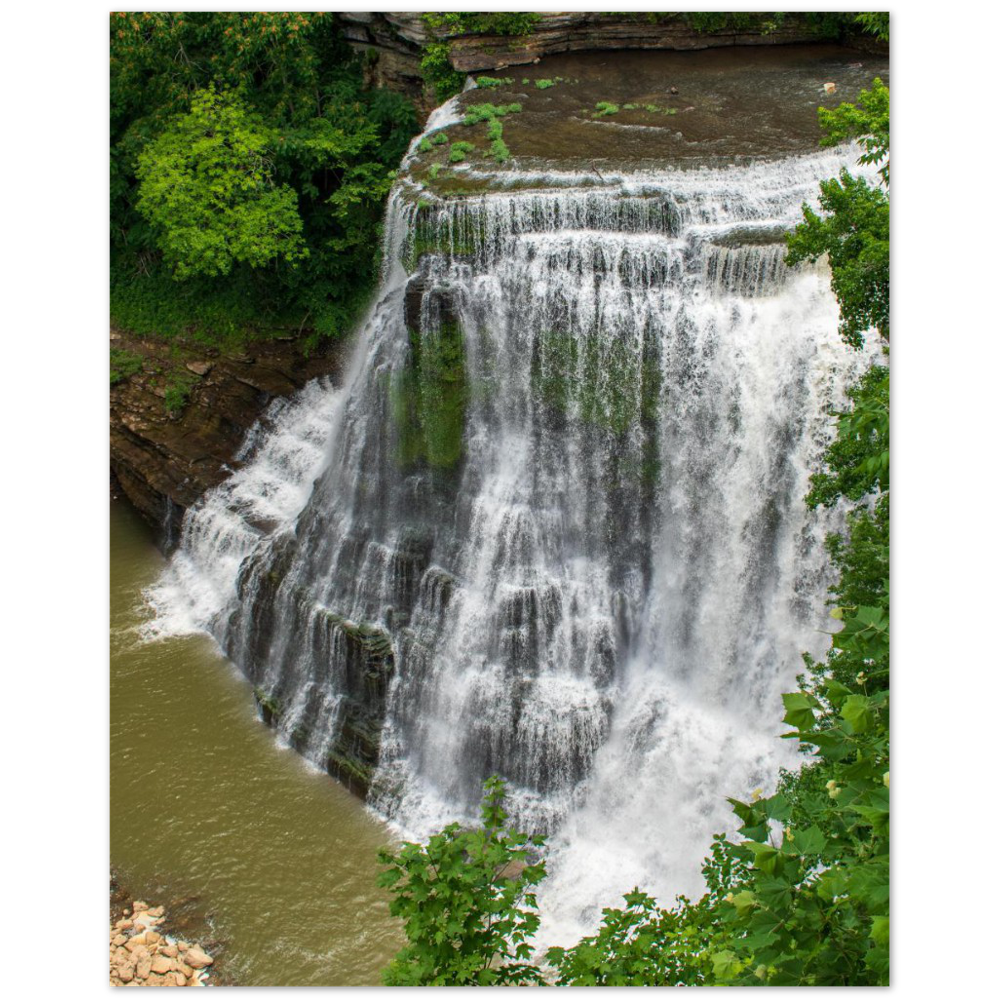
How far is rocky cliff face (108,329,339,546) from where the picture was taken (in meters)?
20.8

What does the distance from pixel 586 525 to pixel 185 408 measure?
1057cm

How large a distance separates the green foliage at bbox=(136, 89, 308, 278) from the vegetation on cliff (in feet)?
40.0

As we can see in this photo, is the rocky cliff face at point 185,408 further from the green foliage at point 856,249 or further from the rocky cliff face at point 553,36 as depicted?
the green foliage at point 856,249

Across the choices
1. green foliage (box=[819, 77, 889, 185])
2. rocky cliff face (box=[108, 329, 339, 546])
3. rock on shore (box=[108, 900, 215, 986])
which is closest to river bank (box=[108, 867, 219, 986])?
rock on shore (box=[108, 900, 215, 986])

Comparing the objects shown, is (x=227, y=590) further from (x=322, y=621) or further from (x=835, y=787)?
(x=835, y=787)

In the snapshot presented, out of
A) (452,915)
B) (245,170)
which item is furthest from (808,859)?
(245,170)

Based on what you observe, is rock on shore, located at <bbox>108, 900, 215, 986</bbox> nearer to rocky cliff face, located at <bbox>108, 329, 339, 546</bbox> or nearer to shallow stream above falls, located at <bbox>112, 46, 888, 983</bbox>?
shallow stream above falls, located at <bbox>112, 46, 888, 983</bbox>

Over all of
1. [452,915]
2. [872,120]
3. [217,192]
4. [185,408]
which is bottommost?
[452,915]

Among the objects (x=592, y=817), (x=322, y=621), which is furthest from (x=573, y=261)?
(x=592, y=817)

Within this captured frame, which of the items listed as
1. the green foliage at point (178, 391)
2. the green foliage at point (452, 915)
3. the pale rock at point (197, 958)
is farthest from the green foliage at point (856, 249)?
the green foliage at point (178, 391)

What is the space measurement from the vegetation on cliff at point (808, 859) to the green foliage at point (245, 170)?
11.9 meters

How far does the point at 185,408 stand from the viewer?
21109 millimetres

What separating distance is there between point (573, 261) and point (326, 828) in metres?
9.07

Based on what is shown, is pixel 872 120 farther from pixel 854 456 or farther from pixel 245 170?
pixel 245 170
